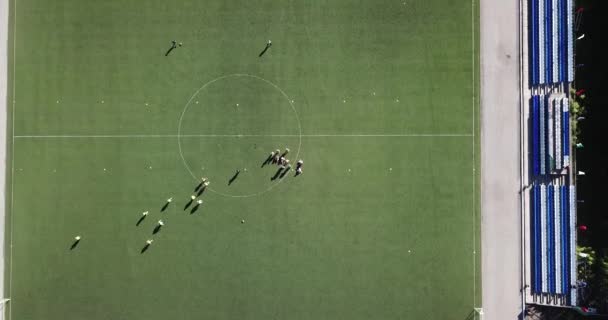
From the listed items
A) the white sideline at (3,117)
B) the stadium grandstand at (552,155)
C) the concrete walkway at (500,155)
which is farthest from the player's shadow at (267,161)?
the white sideline at (3,117)

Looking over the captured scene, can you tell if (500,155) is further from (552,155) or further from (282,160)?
(282,160)

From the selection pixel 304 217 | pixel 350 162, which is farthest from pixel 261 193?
pixel 350 162

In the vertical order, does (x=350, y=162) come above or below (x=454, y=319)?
above

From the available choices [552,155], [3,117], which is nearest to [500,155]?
[552,155]

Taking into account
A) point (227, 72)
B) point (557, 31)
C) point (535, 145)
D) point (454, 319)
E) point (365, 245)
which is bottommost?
point (454, 319)

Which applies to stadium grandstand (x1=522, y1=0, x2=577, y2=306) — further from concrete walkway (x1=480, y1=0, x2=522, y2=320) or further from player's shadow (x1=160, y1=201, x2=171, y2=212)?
player's shadow (x1=160, y1=201, x2=171, y2=212)

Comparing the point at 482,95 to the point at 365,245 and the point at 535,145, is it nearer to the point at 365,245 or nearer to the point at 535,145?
the point at 535,145
